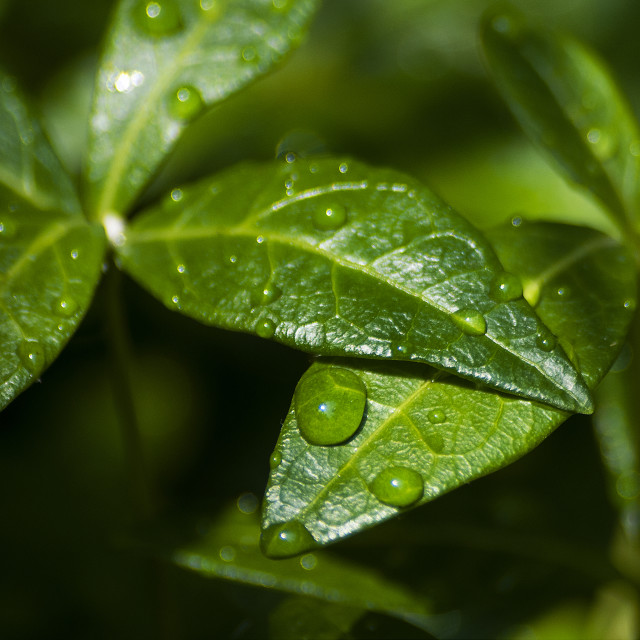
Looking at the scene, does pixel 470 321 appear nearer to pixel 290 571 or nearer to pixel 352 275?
pixel 352 275

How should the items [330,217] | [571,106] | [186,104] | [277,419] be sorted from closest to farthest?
[330,217]
[186,104]
[571,106]
[277,419]

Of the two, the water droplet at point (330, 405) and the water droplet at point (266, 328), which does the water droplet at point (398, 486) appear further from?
the water droplet at point (266, 328)

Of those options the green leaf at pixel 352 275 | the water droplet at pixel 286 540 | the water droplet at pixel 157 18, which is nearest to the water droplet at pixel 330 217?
the green leaf at pixel 352 275

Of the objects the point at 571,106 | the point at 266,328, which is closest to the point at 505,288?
the point at 266,328

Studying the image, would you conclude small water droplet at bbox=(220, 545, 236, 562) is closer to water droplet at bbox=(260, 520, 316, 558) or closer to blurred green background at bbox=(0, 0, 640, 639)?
blurred green background at bbox=(0, 0, 640, 639)

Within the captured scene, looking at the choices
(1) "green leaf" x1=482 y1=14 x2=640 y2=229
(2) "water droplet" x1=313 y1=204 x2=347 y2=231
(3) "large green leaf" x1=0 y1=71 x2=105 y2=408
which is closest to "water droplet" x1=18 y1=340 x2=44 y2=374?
(3) "large green leaf" x1=0 y1=71 x2=105 y2=408

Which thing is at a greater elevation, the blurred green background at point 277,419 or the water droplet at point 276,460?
the water droplet at point 276,460
